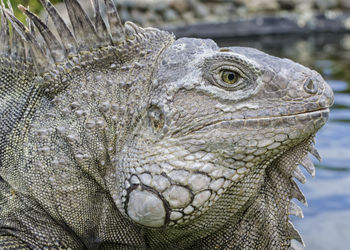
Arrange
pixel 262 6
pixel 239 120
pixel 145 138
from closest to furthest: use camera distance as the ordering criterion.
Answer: pixel 239 120 → pixel 145 138 → pixel 262 6

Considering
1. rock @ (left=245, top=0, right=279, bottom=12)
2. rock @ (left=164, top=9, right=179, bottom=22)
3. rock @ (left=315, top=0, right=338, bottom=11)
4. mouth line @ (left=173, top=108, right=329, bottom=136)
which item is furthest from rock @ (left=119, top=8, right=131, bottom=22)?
mouth line @ (left=173, top=108, right=329, bottom=136)

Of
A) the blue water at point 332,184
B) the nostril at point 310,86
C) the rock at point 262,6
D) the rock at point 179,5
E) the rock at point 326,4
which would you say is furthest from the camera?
the rock at point 326,4

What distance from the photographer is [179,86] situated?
3.36 m

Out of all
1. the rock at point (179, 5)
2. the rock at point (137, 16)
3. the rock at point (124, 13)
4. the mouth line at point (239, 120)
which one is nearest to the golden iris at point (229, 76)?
the mouth line at point (239, 120)

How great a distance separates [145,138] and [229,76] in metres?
0.69

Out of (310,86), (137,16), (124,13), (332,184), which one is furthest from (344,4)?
(310,86)

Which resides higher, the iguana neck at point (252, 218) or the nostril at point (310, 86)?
the nostril at point (310, 86)

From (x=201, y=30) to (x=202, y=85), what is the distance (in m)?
17.9

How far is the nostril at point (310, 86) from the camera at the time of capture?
10.9 ft

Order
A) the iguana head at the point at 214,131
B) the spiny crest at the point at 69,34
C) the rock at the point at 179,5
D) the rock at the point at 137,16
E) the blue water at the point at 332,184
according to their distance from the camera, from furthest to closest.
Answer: the rock at the point at 179,5 → the rock at the point at 137,16 → the blue water at the point at 332,184 → the spiny crest at the point at 69,34 → the iguana head at the point at 214,131

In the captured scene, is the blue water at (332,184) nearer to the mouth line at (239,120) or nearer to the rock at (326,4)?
the mouth line at (239,120)

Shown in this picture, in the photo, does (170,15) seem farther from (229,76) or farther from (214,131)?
(214,131)

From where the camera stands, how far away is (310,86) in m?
3.32

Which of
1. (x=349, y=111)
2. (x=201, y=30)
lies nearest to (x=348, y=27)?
(x=201, y=30)
